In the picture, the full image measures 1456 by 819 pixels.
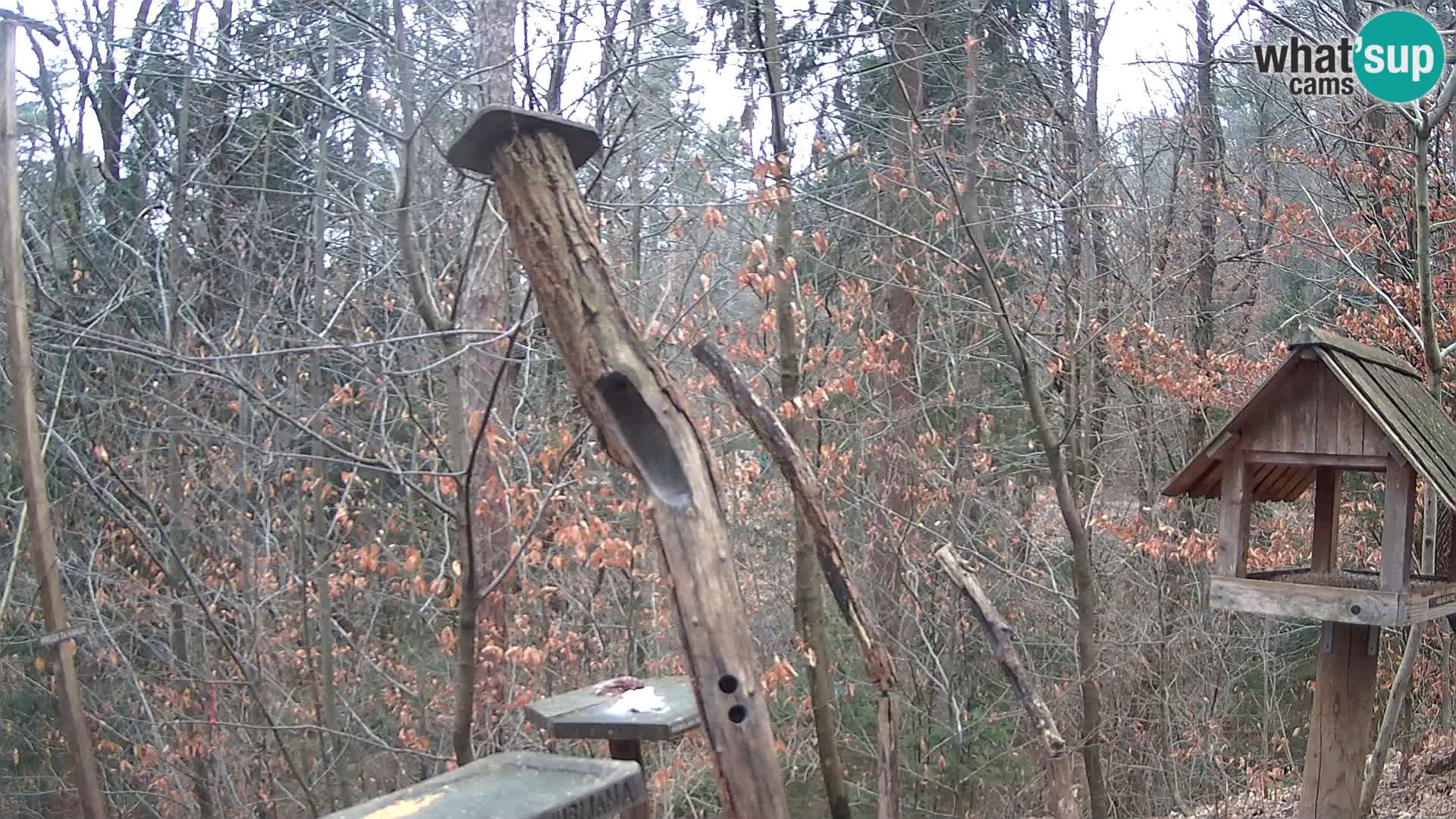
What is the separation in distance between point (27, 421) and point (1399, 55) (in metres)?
7.15

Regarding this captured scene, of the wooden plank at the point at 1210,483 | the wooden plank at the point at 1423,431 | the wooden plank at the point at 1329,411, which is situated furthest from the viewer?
the wooden plank at the point at 1210,483

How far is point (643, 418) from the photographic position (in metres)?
3.31

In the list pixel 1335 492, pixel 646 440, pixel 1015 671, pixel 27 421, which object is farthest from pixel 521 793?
pixel 27 421

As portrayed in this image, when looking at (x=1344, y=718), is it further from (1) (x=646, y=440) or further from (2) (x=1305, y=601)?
(1) (x=646, y=440)

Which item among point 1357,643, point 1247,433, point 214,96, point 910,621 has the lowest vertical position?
point 910,621

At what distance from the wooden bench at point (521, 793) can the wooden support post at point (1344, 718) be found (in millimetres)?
2592

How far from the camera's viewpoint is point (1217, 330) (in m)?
10.3

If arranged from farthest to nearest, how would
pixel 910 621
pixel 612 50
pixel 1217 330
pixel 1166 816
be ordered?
1. pixel 1217 330
2. pixel 910 621
3. pixel 1166 816
4. pixel 612 50

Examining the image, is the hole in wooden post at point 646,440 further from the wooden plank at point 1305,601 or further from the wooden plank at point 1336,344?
the wooden plank at point 1336,344

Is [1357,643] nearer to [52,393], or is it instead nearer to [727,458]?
[727,458]

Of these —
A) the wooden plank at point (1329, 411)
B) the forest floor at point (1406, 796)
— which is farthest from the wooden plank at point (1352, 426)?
the forest floor at point (1406, 796)

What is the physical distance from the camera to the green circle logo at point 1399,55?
5465 millimetres

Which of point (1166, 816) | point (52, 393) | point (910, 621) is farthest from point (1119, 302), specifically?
point (52, 393)

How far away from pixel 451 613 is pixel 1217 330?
7.30 m
